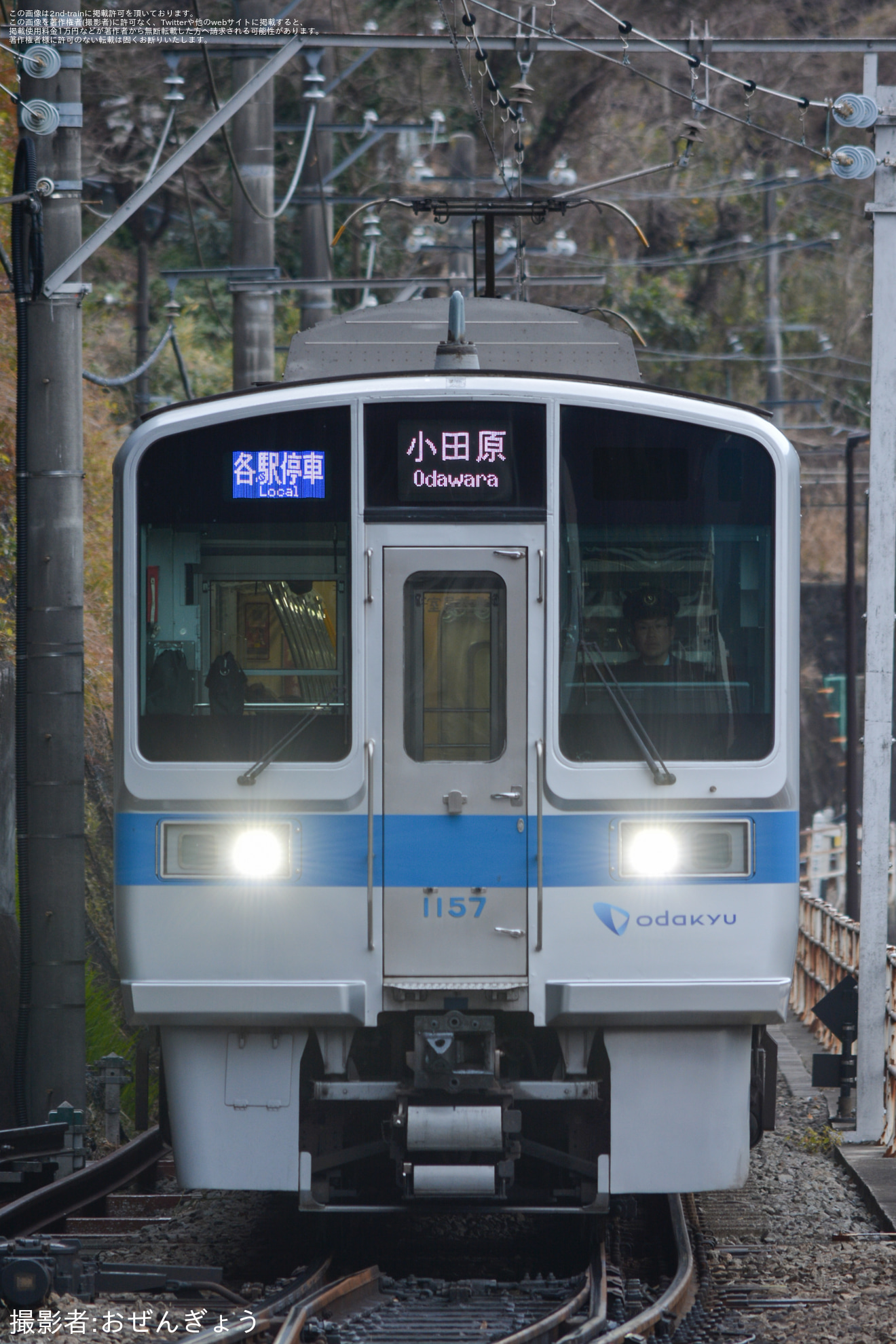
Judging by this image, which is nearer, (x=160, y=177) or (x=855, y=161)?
(x=160, y=177)

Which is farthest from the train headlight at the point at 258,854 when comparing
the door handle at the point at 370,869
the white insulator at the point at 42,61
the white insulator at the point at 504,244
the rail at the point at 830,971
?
the white insulator at the point at 504,244

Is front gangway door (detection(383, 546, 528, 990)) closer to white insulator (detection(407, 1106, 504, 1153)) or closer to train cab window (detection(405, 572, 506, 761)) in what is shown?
train cab window (detection(405, 572, 506, 761))

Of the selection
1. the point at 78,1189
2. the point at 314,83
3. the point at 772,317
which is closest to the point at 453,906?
the point at 78,1189

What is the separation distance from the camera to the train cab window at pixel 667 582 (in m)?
6.38

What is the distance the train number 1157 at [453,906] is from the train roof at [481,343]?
7.80 feet

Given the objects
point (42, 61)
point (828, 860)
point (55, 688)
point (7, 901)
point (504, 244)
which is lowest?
point (828, 860)

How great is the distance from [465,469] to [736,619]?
1097 mm

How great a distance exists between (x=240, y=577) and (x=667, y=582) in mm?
1515

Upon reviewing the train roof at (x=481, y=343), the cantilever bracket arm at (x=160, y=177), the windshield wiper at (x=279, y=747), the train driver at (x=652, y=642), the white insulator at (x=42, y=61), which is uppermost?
the white insulator at (x=42, y=61)

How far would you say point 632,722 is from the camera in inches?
250

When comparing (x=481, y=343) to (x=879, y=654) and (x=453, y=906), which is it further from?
(x=879, y=654)

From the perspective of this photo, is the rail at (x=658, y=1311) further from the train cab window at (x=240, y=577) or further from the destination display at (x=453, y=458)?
the destination display at (x=453, y=458)

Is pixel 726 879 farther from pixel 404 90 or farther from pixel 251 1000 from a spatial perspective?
pixel 404 90

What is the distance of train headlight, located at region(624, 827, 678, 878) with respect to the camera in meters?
6.30
